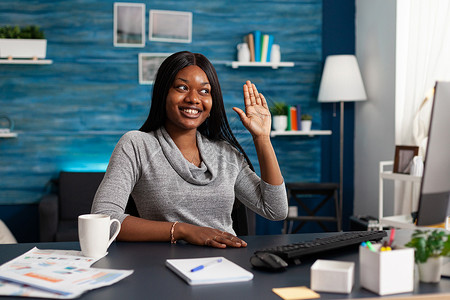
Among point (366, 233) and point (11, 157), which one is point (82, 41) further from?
point (366, 233)

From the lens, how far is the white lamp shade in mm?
4266

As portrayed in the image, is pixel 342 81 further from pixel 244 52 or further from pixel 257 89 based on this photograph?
pixel 244 52

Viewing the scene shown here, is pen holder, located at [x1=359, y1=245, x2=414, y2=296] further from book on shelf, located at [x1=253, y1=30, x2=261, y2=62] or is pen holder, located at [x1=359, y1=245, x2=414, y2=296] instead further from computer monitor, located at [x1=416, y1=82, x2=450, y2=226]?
book on shelf, located at [x1=253, y1=30, x2=261, y2=62]

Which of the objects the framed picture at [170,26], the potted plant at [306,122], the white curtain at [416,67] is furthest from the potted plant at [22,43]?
the white curtain at [416,67]

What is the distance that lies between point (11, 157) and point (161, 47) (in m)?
1.49

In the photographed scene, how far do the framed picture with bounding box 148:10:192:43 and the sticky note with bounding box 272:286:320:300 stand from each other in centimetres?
363

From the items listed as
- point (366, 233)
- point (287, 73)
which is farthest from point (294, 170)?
point (366, 233)

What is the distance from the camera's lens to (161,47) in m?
4.42

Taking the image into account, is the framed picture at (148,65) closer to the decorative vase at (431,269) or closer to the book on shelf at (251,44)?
the book on shelf at (251,44)

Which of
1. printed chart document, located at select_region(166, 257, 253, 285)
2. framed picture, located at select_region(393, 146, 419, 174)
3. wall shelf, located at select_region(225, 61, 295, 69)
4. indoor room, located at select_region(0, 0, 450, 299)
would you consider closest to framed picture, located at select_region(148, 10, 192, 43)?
indoor room, located at select_region(0, 0, 450, 299)

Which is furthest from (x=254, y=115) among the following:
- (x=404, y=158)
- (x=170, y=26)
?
(x=170, y=26)

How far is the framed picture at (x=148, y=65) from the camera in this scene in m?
4.38

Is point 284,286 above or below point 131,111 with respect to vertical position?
below

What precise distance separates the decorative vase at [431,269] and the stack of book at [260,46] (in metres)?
3.51
